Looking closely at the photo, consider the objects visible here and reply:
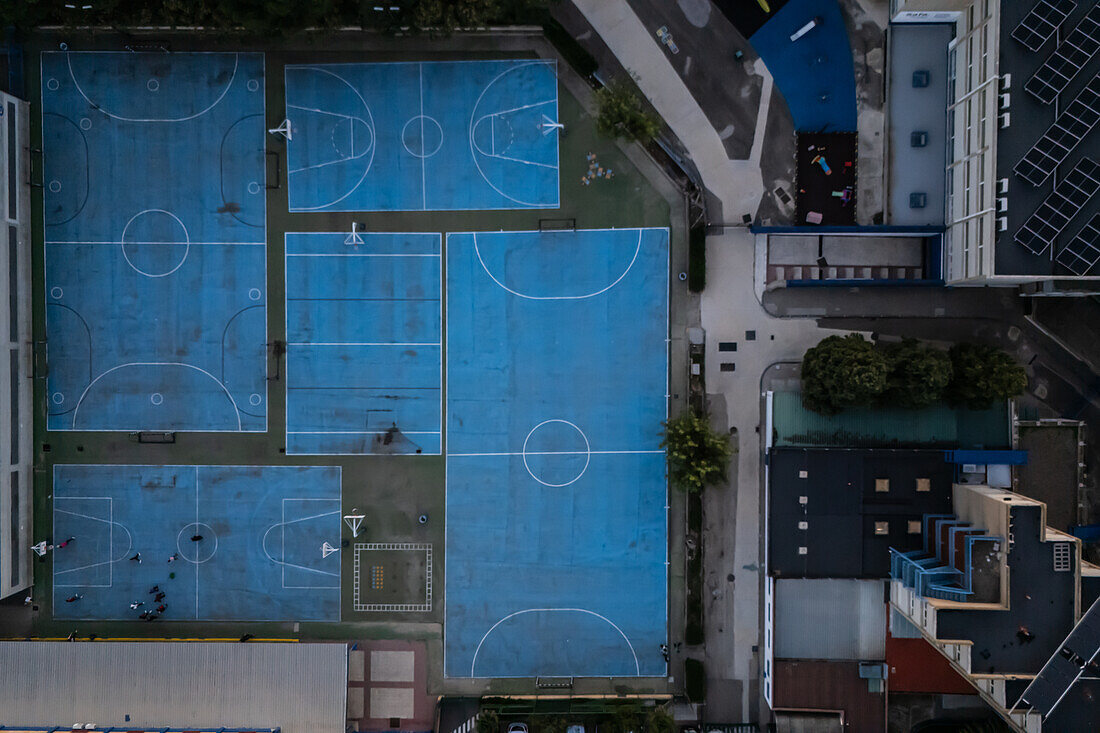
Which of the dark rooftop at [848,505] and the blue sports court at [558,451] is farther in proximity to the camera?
the blue sports court at [558,451]

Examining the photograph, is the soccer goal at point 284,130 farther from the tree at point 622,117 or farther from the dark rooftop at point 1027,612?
the dark rooftop at point 1027,612

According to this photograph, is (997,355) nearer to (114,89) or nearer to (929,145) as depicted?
(929,145)

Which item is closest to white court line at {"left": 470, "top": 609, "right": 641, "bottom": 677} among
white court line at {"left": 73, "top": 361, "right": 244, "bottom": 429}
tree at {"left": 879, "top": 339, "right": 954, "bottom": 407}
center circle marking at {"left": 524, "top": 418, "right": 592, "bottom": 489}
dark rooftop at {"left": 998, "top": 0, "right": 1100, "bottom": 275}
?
center circle marking at {"left": 524, "top": 418, "right": 592, "bottom": 489}

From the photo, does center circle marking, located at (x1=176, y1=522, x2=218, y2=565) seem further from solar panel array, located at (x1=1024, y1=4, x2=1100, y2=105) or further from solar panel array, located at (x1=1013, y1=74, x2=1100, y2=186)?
solar panel array, located at (x1=1024, y1=4, x2=1100, y2=105)

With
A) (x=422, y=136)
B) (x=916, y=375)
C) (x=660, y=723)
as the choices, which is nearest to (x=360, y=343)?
(x=422, y=136)

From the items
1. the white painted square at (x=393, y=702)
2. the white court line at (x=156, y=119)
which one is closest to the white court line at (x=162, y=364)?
the white court line at (x=156, y=119)
